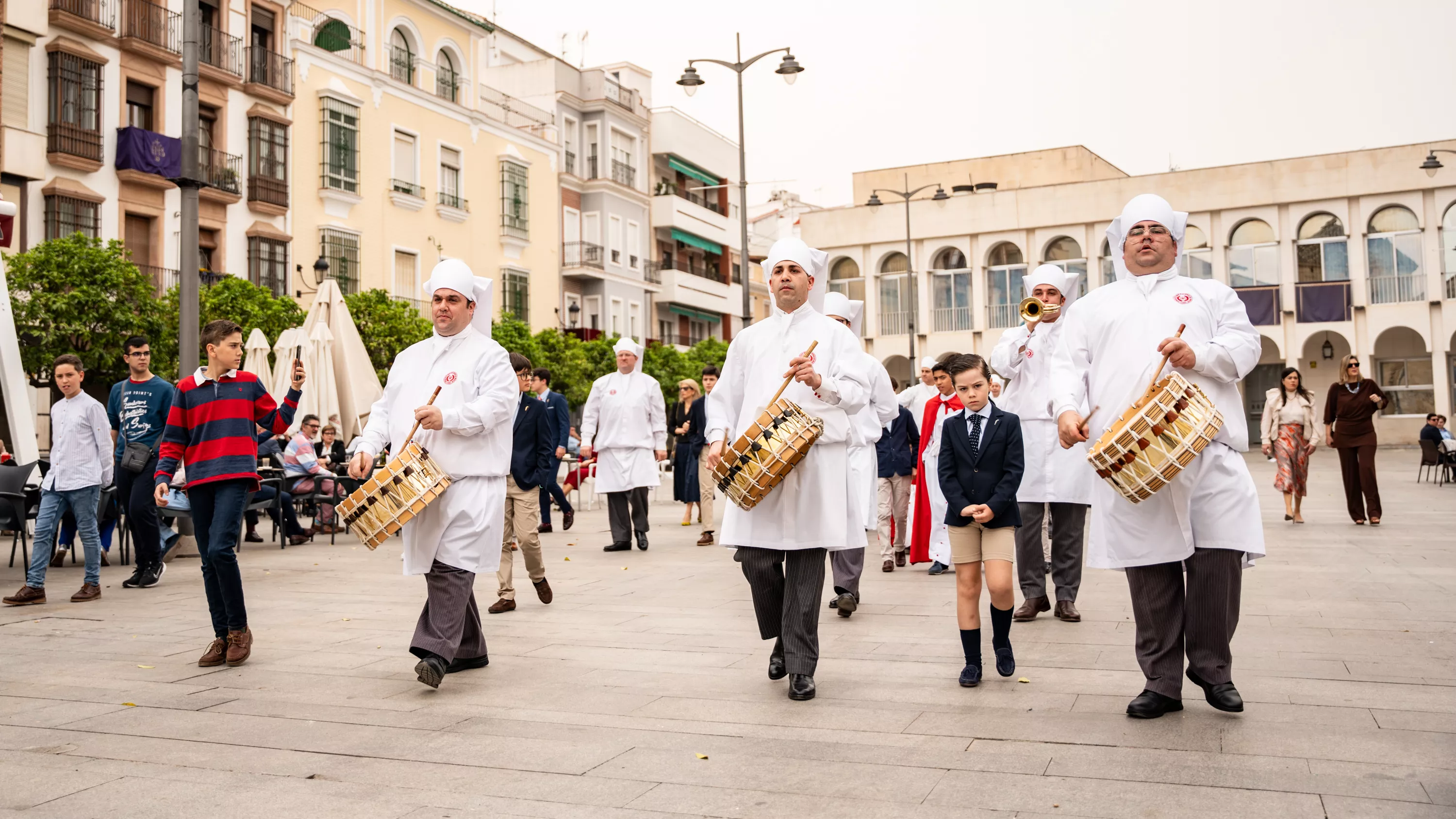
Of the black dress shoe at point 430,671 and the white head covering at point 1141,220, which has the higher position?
the white head covering at point 1141,220

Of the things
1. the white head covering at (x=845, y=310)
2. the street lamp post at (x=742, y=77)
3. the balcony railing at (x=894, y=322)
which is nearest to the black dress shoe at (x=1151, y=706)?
the white head covering at (x=845, y=310)

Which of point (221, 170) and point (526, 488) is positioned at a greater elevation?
point (221, 170)


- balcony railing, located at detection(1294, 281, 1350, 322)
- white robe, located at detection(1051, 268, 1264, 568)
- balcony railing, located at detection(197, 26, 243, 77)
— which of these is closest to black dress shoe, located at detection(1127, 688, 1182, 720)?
white robe, located at detection(1051, 268, 1264, 568)

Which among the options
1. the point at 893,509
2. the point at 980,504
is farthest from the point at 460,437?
the point at 893,509

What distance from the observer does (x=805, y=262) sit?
6.77m

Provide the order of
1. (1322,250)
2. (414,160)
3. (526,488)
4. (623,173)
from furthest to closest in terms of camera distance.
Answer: (623,173) < (1322,250) < (414,160) < (526,488)

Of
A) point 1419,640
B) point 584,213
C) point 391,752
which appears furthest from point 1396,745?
point 584,213

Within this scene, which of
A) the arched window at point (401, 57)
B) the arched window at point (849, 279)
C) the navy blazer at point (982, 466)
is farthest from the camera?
the arched window at point (849, 279)

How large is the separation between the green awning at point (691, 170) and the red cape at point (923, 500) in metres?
50.4

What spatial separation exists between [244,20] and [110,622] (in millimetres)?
31108

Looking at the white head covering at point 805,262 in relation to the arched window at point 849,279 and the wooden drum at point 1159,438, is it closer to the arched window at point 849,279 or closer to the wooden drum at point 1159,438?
the wooden drum at point 1159,438

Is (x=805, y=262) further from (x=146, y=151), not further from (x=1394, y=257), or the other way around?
(x=1394, y=257)

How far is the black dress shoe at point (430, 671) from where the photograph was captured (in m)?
6.33

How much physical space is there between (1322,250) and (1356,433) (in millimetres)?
34453
